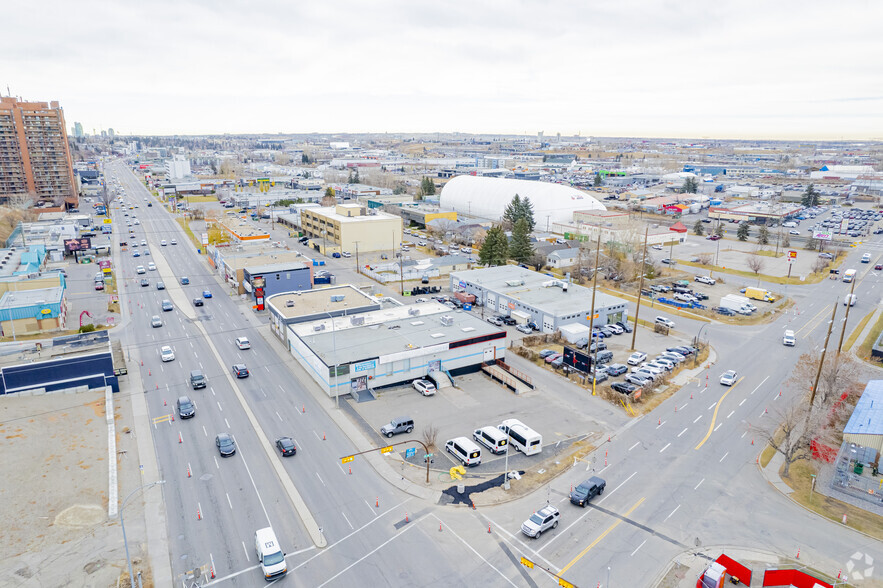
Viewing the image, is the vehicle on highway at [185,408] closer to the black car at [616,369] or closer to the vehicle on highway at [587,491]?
the vehicle on highway at [587,491]

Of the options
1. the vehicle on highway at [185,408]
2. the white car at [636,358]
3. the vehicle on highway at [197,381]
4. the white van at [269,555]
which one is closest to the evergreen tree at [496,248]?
the white car at [636,358]

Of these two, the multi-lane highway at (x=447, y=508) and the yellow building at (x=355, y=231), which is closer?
the multi-lane highway at (x=447, y=508)

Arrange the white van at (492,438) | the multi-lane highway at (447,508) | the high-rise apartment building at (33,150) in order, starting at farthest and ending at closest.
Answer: the high-rise apartment building at (33,150), the white van at (492,438), the multi-lane highway at (447,508)

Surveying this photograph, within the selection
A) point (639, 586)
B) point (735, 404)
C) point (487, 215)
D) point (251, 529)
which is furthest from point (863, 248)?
point (251, 529)

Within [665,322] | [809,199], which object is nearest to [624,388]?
[665,322]

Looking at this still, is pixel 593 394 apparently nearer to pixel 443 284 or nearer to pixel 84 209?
pixel 443 284

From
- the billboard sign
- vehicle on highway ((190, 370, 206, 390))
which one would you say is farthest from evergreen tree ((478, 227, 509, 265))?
the billboard sign

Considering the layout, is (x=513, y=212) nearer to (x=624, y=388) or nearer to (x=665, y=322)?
(x=665, y=322)
